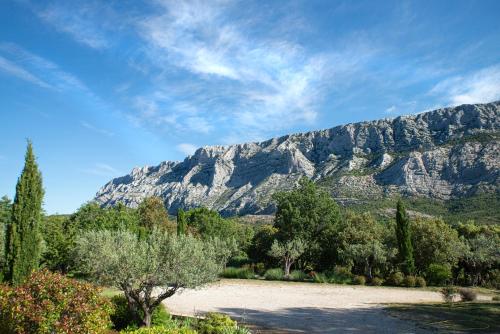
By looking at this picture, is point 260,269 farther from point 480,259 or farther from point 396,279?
point 480,259

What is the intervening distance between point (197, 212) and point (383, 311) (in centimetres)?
4215

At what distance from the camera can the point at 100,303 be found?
26.0 feet

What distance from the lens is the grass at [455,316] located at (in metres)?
11.2

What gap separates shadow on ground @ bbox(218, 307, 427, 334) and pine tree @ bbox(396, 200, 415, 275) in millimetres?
13473

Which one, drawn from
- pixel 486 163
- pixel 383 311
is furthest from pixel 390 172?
pixel 383 311

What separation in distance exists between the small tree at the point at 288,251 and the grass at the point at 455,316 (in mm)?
Result: 14593

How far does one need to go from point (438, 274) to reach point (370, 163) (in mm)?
97044

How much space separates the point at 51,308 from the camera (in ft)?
23.6

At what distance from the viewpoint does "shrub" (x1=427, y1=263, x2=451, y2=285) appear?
84.2 ft

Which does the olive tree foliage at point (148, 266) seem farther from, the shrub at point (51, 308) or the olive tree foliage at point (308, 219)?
the olive tree foliage at point (308, 219)

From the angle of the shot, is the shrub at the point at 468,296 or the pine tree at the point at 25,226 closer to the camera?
the pine tree at the point at 25,226

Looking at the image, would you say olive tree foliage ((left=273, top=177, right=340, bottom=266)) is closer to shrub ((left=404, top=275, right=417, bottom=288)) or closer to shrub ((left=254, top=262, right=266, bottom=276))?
shrub ((left=254, top=262, right=266, bottom=276))

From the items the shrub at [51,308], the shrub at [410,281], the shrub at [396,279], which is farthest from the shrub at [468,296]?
the shrub at [51,308]


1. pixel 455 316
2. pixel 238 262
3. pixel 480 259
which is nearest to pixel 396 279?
pixel 480 259
